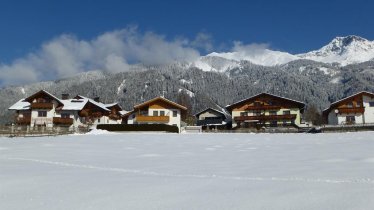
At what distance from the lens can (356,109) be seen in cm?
6756

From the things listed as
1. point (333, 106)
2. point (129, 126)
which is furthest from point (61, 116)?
point (333, 106)

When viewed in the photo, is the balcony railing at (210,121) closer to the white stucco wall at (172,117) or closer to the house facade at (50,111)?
the white stucco wall at (172,117)

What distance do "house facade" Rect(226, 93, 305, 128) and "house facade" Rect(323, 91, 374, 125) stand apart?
7.22 meters

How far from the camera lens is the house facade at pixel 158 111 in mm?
66875

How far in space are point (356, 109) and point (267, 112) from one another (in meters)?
16.6

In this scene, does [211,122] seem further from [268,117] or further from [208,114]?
[268,117]

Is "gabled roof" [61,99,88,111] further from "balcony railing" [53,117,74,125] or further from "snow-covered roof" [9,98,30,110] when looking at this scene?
"snow-covered roof" [9,98,30,110]

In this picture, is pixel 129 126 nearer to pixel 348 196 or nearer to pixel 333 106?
pixel 333 106

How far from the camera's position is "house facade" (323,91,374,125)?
67312 millimetres

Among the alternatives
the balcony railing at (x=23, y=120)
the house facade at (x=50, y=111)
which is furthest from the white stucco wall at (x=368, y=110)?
the balcony railing at (x=23, y=120)

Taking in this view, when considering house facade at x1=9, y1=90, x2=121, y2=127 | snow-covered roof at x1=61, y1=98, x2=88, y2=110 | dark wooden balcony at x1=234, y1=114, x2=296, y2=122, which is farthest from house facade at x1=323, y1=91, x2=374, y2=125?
snow-covered roof at x1=61, y1=98, x2=88, y2=110

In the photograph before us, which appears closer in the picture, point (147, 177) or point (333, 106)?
point (147, 177)

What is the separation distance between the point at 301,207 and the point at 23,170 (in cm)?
747

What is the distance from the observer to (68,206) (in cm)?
555
